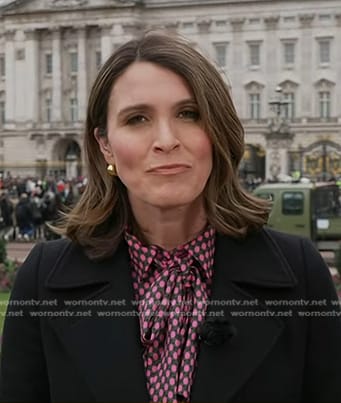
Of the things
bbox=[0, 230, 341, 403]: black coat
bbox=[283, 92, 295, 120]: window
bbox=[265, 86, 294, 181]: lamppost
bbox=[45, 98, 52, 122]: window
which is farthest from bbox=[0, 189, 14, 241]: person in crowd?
bbox=[45, 98, 52, 122]: window

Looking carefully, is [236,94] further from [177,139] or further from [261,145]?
[177,139]

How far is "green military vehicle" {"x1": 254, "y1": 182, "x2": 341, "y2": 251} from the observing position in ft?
62.3

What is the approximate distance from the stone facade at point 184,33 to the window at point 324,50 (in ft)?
0.20

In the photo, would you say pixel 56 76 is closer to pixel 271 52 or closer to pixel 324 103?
pixel 271 52

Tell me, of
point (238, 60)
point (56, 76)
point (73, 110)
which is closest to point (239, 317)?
point (238, 60)

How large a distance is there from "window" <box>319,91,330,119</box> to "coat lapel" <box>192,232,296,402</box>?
179 feet

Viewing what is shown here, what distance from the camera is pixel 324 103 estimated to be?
185ft

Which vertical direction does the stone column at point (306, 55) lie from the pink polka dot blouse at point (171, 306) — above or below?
above

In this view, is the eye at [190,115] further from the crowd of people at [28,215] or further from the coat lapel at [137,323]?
the crowd of people at [28,215]

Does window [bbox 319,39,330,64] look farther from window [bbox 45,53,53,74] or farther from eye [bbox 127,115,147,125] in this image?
eye [bbox 127,115,147,125]

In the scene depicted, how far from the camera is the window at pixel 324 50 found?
185 ft

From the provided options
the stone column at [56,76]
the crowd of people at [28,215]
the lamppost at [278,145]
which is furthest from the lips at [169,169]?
the stone column at [56,76]

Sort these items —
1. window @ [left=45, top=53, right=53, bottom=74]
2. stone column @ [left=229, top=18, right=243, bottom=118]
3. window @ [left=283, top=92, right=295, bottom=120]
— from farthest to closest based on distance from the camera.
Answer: window @ [left=45, top=53, right=53, bottom=74], stone column @ [left=229, top=18, right=243, bottom=118], window @ [left=283, top=92, right=295, bottom=120]

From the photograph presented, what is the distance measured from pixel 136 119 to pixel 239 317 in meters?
0.55
